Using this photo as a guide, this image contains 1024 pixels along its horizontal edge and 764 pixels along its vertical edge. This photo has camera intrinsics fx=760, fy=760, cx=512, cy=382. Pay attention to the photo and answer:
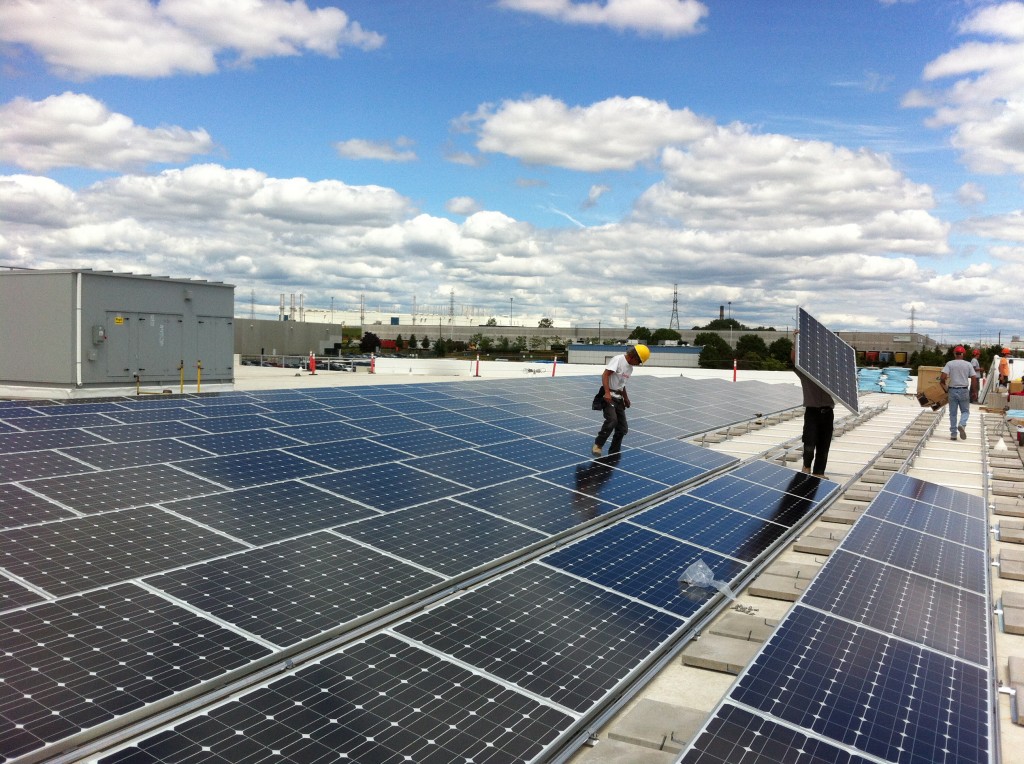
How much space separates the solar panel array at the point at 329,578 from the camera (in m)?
4.66

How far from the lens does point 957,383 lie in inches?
902

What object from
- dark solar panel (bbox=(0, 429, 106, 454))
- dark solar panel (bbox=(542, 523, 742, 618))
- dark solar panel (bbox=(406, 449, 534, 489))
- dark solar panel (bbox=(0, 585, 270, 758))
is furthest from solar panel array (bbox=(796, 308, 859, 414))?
dark solar panel (bbox=(0, 429, 106, 454))

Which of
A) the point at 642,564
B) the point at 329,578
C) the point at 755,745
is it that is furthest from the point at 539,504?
the point at 755,745

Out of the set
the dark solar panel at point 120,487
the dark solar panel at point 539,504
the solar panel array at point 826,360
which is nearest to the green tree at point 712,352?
the solar panel array at point 826,360

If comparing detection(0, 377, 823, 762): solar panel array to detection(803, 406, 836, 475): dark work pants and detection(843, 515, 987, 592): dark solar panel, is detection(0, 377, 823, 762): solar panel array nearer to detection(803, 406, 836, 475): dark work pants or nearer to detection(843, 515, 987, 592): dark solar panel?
detection(843, 515, 987, 592): dark solar panel

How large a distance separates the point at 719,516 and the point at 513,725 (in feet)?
21.1

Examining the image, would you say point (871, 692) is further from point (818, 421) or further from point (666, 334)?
point (666, 334)

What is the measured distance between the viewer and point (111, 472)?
953cm

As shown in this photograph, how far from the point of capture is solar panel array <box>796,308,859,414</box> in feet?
46.4

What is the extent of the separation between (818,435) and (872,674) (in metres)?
9.83

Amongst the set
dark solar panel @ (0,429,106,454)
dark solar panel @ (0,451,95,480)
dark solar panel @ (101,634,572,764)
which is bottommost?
dark solar panel @ (101,634,572,764)

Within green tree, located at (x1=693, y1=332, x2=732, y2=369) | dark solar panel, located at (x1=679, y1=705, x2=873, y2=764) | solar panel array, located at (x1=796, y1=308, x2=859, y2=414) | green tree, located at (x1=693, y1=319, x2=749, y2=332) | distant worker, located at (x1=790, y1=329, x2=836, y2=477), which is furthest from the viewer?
green tree, located at (x1=693, y1=319, x2=749, y2=332)

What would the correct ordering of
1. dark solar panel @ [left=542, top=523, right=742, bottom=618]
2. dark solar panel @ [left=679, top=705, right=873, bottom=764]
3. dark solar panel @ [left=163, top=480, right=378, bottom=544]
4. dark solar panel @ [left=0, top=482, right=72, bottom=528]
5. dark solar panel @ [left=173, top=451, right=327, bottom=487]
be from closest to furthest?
dark solar panel @ [left=679, top=705, right=873, bottom=764], dark solar panel @ [left=542, top=523, right=742, bottom=618], dark solar panel @ [left=0, top=482, right=72, bottom=528], dark solar panel @ [left=163, top=480, right=378, bottom=544], dark solar panel @ [left=173, top=451, right=327, bottom=487]

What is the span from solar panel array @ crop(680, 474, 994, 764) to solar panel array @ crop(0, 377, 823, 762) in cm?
106
